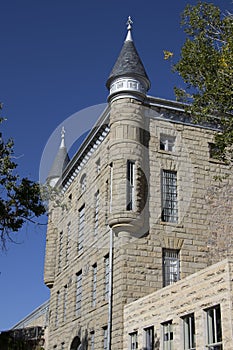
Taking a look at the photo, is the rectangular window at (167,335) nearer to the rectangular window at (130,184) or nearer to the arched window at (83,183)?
the rectangular window at (130,184)

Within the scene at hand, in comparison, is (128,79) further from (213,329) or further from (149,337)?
(213,329)

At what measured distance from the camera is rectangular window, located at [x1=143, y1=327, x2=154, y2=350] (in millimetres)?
19564

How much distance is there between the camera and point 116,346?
70.7 ft

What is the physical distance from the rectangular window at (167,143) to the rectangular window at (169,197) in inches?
53.1

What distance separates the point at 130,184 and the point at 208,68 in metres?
7.90

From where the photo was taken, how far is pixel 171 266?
23.3 metres

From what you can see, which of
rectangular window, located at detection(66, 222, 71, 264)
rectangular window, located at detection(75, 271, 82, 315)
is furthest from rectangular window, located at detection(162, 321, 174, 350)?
rectangular window, located at detection(66, 222, 71, 264)

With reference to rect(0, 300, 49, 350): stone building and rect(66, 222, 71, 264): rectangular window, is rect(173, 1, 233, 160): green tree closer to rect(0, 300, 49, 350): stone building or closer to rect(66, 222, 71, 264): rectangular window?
rect(66, 222, 71, 264): rectangular window

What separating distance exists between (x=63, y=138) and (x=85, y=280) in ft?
52.5

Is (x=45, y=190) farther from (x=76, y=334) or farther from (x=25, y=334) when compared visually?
(x=25, y=334)

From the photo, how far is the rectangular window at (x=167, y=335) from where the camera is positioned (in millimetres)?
18375

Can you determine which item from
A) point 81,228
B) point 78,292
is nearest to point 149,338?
point 78,292

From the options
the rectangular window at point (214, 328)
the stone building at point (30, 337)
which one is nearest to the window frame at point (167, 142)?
the rectangular window at point (214, 328)

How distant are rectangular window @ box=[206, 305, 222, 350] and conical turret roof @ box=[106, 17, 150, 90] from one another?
41.7 ft
